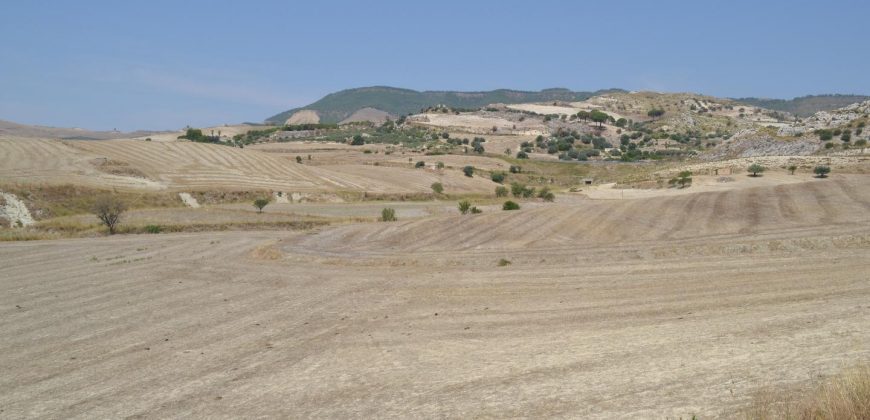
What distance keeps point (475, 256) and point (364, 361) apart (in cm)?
2026

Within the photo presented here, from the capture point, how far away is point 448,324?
19.9m

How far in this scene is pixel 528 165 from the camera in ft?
479

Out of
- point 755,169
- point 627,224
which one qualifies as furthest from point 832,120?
point 627,224

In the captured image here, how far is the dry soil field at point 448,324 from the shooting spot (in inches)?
502

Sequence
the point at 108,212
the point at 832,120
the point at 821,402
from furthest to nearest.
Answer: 1. the point at 832,120
2. the point at 108,212
3. the point at 821,402

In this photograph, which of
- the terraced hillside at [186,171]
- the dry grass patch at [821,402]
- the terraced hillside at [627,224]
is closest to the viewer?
the dry grass patch at [821,402]

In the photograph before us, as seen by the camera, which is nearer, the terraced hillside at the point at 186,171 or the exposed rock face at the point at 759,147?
the terraced hillside at the point at 186,171

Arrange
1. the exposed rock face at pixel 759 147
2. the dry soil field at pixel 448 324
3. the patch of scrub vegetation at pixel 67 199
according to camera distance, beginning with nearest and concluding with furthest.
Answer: the dry soil field at pixel 448 324 → the patch of scrub vegetation at pixel 67 199 → the exposed rock face at pixel 759 147

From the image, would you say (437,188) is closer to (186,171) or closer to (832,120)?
(186,171)

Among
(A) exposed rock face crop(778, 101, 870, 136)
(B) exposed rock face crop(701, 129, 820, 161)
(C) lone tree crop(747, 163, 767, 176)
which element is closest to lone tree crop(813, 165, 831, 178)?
(C) lone tree crop(747, 163, 767, 176)

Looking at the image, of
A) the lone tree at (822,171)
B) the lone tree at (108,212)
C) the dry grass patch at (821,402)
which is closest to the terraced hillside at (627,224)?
the lone tree at (108,212)

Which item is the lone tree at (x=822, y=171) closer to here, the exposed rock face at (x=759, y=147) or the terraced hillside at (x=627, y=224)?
the exposed rock face at (x=759, y=147)

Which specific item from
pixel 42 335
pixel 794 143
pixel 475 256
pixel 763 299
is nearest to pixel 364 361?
pixel 42 335

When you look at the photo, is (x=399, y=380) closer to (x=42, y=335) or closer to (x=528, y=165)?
(x=42, y=335)
